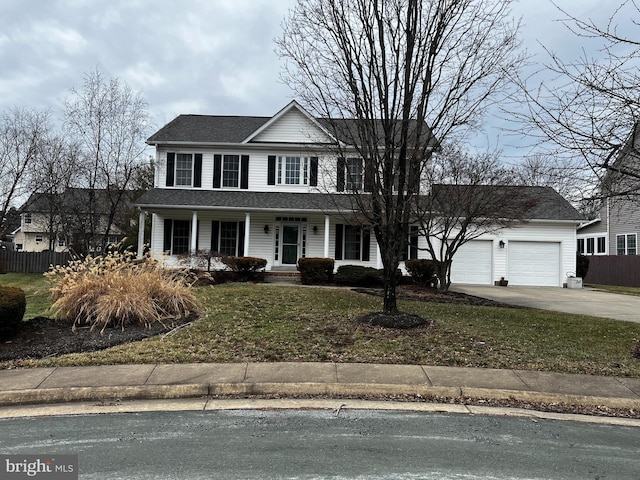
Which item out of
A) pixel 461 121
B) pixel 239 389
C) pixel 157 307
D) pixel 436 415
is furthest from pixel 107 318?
pixel 461 121

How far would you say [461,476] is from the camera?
142 inches

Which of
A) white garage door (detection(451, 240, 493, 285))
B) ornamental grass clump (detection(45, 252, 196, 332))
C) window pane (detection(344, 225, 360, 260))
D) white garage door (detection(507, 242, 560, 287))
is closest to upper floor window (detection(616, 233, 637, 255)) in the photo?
white garage door (detection(507, 242, 560, 287))

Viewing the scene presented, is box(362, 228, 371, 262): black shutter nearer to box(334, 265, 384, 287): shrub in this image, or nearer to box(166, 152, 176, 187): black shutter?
box(334, 265, 384, 287): shrub

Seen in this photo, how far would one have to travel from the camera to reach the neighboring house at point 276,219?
20859mm

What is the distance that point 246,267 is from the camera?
57.2ft

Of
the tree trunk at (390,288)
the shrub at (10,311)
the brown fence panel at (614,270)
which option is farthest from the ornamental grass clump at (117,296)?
the brown fence panel at (614,270)

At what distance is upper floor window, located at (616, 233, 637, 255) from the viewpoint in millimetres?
25422

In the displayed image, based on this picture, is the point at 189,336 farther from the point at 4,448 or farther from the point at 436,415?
the point at 436,415

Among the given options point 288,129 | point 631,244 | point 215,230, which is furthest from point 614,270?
point 215,230

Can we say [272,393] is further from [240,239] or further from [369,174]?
[240,239]

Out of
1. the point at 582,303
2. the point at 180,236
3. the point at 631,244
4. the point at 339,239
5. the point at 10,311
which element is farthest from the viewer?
the point at 631,244

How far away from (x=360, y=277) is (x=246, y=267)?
4.44 m

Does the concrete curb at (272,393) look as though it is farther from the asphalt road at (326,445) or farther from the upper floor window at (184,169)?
the upper floor window at (184,169)

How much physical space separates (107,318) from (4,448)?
4.53 meters
